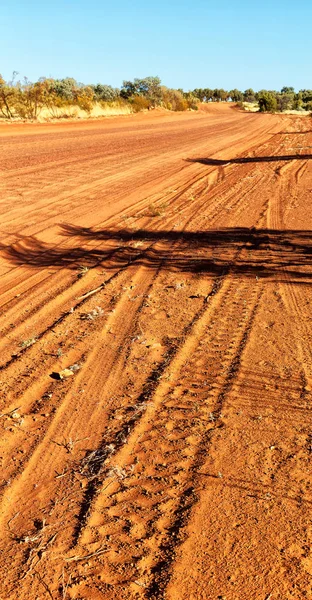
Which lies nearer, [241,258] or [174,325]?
[174,325]

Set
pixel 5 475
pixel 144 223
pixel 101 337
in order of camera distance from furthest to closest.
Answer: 1. pixel 144 223
2. pixel 101 337
3. pixel 5 475

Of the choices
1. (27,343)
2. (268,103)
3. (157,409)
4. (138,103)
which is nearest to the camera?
(157,409)

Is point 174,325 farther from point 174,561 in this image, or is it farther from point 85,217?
point 85,217

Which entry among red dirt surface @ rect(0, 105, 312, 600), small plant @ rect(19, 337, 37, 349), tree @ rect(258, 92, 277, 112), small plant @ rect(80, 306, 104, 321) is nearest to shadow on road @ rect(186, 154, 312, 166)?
red dirt surface @ rect(0, 105, 312, 600)

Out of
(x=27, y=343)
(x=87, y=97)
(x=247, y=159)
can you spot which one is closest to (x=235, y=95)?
(x=87, y=97)

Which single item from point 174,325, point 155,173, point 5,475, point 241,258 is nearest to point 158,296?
point 174,325

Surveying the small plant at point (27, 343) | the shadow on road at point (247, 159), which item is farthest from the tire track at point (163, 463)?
the shadow on road at point (247, 159)

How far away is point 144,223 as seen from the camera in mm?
11266

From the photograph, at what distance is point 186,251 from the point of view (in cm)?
916

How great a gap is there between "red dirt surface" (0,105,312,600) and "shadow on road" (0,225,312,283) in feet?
0.15

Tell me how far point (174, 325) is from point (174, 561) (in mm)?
3333

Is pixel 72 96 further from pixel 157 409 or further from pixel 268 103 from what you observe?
pixel 157 409

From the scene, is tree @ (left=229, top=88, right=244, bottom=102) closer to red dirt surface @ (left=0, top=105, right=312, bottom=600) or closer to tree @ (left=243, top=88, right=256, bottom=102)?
tree @ (left=243, top=88, right=256, bottom=102)

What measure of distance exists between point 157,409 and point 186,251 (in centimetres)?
472
